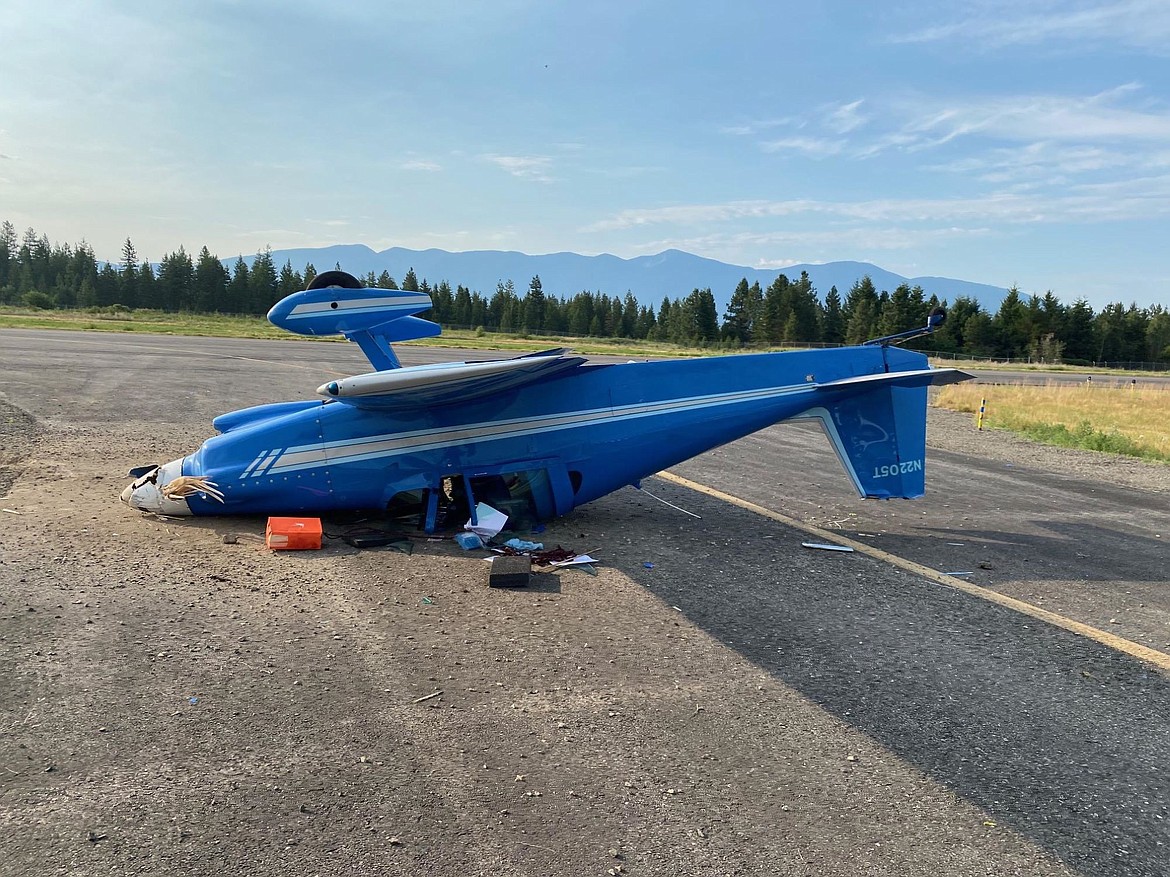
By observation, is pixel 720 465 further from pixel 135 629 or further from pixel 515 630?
pixel 135 629

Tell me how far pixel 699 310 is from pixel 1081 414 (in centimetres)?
6958

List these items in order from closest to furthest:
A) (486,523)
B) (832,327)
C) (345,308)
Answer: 1. (345,308)
2. (486,523)
3. (832,327)

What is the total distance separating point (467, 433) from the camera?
8.74 m

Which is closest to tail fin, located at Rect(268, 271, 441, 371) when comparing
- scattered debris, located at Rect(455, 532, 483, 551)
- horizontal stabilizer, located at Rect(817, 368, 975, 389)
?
scattered debris, located at Rect(455, 532, 483, 551)

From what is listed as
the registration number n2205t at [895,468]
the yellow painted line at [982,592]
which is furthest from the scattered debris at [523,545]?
the registration number n2205t at [895,468]

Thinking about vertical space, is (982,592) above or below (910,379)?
below

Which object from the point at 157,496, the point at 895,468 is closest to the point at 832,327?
the point at 895,468

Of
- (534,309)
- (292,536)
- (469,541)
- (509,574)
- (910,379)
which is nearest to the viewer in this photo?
(509,574)

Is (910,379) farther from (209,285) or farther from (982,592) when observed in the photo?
(209,285)


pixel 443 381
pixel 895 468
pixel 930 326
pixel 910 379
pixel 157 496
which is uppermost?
pixel 930 326

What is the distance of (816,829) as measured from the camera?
12.2ft

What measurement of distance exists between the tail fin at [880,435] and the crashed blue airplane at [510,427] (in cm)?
2

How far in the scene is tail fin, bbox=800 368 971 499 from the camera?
978 centimetres

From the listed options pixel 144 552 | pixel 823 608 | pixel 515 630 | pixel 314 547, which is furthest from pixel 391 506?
pixel 823 608
